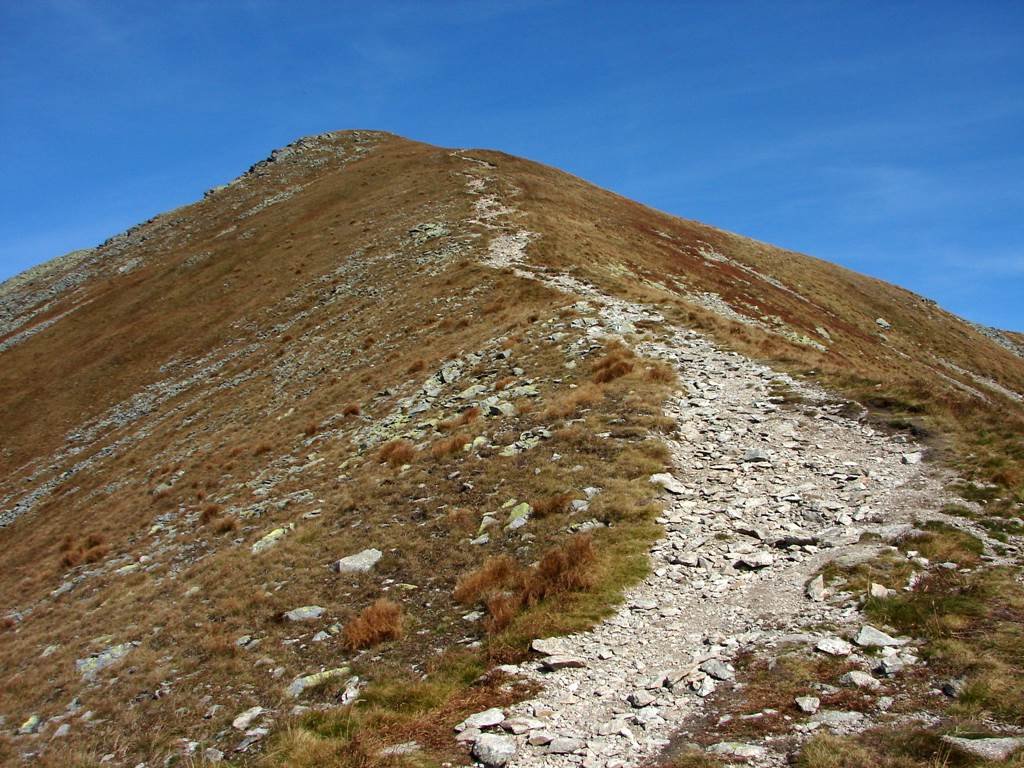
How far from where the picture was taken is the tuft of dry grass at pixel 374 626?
11.2m

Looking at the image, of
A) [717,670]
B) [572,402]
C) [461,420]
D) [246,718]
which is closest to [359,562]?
[246,718]

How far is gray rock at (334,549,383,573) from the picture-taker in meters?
14.0

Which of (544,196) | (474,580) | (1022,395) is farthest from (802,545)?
(1022,395)

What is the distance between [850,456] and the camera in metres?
14.9

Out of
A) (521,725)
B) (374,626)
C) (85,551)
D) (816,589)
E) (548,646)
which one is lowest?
(85,551)

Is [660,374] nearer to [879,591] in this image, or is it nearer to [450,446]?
[450,446]

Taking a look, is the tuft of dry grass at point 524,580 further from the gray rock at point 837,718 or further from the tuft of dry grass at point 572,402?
the tuft of dry grass at point 572,402

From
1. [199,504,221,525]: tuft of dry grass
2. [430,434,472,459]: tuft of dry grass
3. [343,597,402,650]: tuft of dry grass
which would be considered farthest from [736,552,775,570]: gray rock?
[199,504,221,525]: tuft of dry grass

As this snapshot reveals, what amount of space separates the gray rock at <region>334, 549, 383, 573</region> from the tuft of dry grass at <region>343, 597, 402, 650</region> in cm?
207

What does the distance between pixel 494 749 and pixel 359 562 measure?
7336mm

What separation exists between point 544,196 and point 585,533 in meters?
49.5

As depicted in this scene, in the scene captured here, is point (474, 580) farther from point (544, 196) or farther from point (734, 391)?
point (544, 196)

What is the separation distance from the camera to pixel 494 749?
7.56 metres

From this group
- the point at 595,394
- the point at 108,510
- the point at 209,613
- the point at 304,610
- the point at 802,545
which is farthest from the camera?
the point at 108,510
